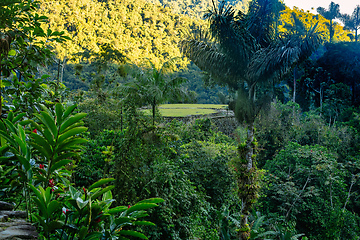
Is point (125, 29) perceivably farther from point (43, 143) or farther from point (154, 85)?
point (43, 143)

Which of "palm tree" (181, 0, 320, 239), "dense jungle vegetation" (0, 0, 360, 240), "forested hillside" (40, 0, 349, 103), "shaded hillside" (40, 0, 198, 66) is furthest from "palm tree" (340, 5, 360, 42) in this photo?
"palm tree" (181, 0, 320, 239)

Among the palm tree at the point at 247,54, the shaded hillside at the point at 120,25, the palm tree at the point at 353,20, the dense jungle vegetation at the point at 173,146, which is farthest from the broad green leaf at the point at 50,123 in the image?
the shaded hillside at the point at 120,25

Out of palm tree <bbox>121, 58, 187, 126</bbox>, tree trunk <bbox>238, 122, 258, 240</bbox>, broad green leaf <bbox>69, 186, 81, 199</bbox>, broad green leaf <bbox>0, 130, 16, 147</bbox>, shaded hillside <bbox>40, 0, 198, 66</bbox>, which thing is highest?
shaded hillside <bbox>40, 0, 198, 66</bbox>

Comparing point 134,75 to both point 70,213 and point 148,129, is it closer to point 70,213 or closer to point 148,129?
point 148,129

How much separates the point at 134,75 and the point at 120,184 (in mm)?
3173

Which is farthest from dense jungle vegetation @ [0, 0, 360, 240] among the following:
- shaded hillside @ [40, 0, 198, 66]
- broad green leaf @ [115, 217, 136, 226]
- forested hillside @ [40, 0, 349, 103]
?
shaded hillside @ [40, 0, 198, 66]

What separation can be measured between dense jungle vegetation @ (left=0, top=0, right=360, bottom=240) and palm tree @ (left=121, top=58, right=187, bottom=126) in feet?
0.12

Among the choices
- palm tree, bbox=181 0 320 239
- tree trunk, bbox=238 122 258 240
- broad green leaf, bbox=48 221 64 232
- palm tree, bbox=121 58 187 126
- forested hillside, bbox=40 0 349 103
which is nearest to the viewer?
broad green leaf, bbox=48 221 64 232

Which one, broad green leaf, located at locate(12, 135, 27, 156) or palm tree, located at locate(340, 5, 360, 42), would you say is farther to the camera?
palm tree, located at locate(340, 5, 360, 42)

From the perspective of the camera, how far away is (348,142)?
444 inches

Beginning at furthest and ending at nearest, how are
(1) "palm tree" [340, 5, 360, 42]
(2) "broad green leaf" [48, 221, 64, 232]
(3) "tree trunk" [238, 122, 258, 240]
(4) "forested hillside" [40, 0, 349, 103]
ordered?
(4) "forested hillside" [40, 0, 349, 103], (1) "palm tree" [340, 5, 360, 42], (3) "tree trunk" [238, 122, 258, 240], (2) "broad green leaf" [48, 221, 64, 232]

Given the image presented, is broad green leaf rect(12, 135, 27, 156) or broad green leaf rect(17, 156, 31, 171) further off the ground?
broad green leaf rect(12, 135, 27, 156)

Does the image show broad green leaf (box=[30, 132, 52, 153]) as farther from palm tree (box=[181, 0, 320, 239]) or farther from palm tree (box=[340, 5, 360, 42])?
palm tree (box=[340, 5, 360, 42])

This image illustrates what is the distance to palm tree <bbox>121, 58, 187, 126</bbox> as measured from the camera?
5211 mm
